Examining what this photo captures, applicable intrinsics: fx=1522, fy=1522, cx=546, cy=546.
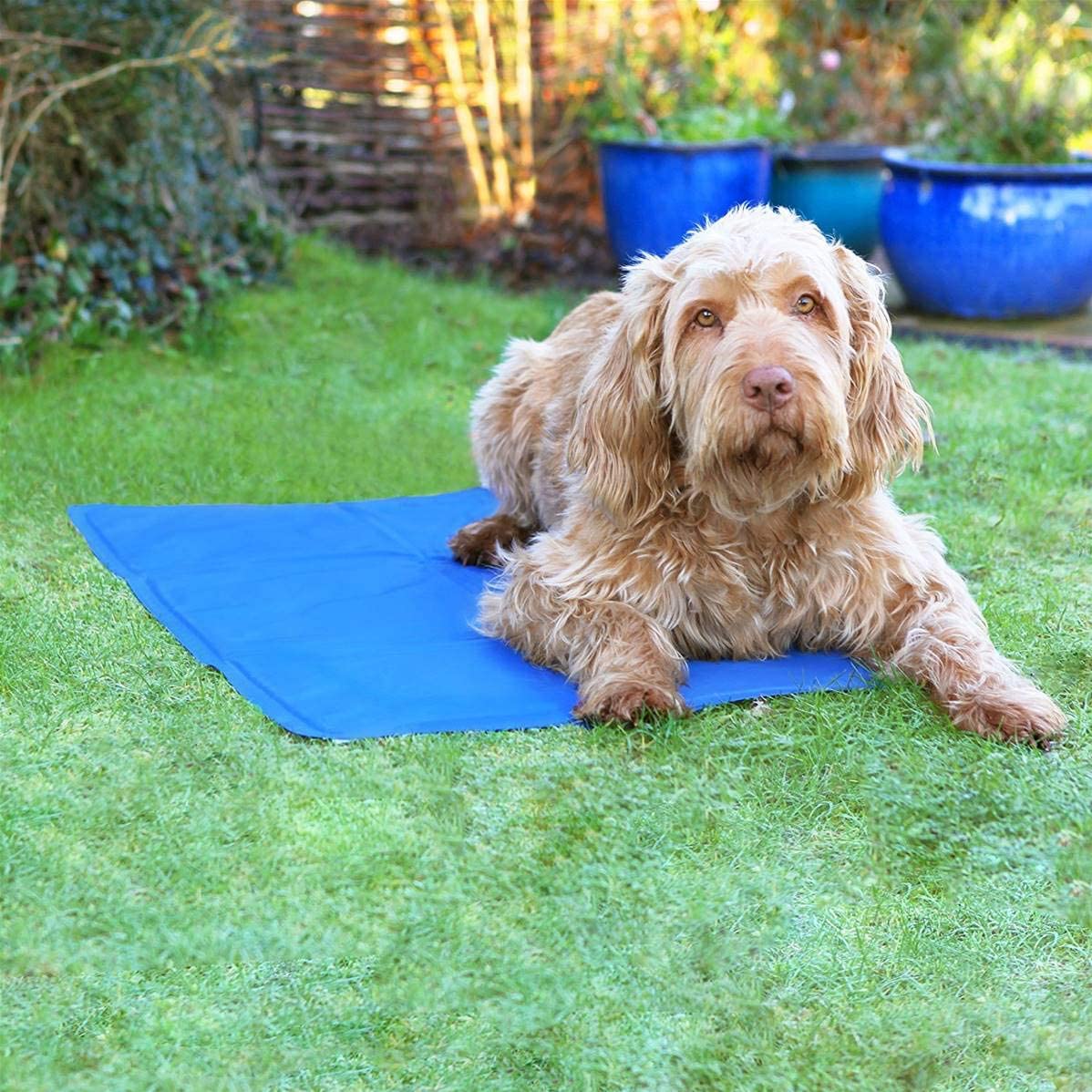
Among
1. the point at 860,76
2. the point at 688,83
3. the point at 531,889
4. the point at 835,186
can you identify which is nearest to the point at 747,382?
the point at 531,889

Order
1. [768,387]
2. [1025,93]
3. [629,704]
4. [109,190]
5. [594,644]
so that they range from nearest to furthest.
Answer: [768,387], [629,704], [594,644], [109,190], [1025,93]

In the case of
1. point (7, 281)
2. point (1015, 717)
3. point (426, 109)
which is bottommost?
point (1015, 717)

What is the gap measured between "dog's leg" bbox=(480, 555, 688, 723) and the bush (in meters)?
3.47

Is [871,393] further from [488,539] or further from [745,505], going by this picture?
[488,539]

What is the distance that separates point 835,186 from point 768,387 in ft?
19.9

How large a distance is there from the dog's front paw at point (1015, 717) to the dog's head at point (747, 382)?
65 centimetres

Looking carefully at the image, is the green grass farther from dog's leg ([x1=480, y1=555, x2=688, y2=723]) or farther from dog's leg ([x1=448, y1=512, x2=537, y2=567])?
dog's leg ([x1=448, y1=512, x2=537, y2=567])

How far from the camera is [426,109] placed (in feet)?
31.2

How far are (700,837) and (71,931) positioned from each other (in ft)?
4.10

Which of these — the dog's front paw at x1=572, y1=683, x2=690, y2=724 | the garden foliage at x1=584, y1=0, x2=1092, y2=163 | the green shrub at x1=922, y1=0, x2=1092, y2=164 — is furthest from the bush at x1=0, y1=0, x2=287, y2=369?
the green shrub at x1=922, y1=0, x2=1092, y2=164

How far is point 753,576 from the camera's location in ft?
13.0

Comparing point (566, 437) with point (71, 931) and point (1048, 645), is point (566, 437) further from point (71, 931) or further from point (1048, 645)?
point (71, 931)

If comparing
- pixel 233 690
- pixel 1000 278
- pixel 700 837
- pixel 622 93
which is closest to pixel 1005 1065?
pixel 700 837

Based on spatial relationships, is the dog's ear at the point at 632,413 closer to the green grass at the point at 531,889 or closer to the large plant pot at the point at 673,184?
the green grass at the point at 531,889
